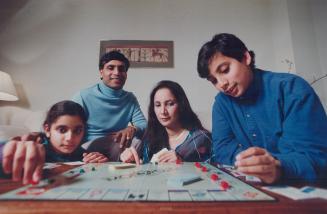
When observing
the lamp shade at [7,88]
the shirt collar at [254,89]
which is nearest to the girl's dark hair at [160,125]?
the shirt collar at [254,89]

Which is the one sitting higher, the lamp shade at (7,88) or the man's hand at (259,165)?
the lamp shade at (7,88)

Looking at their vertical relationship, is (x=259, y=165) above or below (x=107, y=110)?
below

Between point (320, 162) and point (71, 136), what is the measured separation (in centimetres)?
95

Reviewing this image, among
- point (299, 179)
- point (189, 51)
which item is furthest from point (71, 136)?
point (299, 179)

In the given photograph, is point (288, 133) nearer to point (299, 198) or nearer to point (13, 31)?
point (299, 198)

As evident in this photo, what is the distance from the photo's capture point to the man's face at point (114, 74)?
3.61ft

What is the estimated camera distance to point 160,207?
0.30 meters

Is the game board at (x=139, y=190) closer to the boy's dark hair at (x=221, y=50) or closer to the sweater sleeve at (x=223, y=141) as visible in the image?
the sweater sleeve at (x=223, y=141)

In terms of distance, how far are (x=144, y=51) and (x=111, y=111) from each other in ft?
1.33

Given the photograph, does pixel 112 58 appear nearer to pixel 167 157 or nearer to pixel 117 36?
pixel 117 36

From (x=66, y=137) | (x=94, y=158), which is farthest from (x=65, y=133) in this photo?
(x=94, y=158)

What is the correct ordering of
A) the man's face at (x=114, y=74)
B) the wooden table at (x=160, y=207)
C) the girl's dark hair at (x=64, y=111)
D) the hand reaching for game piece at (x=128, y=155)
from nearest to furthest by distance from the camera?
the wooden table at (x=160, y=207) → the hand reaching for game piece at (x=128, y=155) → the girl's dark hair at (x=64, y=111) → the man's face at (x=114, y=74)

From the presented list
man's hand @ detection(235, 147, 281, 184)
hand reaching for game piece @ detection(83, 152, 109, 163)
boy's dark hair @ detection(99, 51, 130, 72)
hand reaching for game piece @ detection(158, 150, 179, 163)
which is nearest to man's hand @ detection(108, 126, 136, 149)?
hand reaching for game piece @ detection(83, 152, 109, 163)

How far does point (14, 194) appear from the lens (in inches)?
13.5
